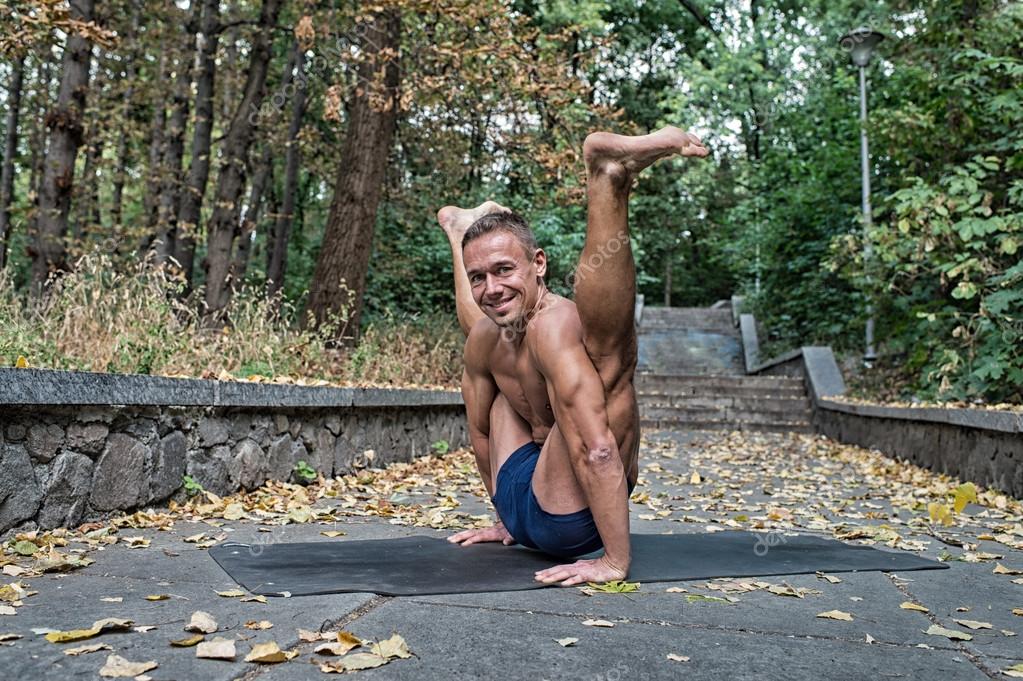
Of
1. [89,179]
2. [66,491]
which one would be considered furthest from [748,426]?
[89,179]

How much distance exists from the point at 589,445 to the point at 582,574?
1.50 ft

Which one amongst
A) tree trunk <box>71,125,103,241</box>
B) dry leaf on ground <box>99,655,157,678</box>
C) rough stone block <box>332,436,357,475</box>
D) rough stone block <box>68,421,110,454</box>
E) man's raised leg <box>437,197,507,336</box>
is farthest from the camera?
tree trunk <box>71,125,103,241</box>

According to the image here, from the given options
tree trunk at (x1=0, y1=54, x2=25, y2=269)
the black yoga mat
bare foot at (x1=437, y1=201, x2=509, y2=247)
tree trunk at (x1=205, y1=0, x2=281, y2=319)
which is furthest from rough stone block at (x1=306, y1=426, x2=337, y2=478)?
tree trunk at (x1=0, y1=54, x2=25, y2=269)

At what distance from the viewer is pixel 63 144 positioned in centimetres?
846

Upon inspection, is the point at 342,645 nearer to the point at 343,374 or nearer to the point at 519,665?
the point at 519,665

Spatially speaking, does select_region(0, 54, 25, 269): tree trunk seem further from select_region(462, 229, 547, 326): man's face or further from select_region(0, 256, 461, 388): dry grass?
select_region(462, 229, 547, 326): man's face

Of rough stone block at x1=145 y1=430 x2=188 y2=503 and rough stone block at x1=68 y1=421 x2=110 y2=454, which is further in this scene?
rough stone block at x1=145 y1=430 x2=188 y2=503

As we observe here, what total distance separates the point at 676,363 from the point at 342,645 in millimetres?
16211

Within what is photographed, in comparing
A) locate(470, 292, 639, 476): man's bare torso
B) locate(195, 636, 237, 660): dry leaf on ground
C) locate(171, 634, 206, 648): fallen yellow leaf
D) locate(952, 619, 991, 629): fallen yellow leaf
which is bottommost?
locate(952, 619, 991, 629): fallen yellow leaf

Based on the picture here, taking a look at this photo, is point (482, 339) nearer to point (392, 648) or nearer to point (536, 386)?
point (536, 386)

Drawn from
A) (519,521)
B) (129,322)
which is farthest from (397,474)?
(519,521)

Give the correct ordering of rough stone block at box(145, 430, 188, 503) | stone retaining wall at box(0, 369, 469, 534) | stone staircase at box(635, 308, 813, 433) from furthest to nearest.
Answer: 1. stone staircase at box(635, 308, 813, 433)
2. rough stone block at box(145, 430, 188, 503)
3. stone retaining wall at box(0, 369, 469, 534)

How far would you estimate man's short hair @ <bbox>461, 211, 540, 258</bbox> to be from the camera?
3322mm

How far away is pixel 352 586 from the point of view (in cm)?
289
